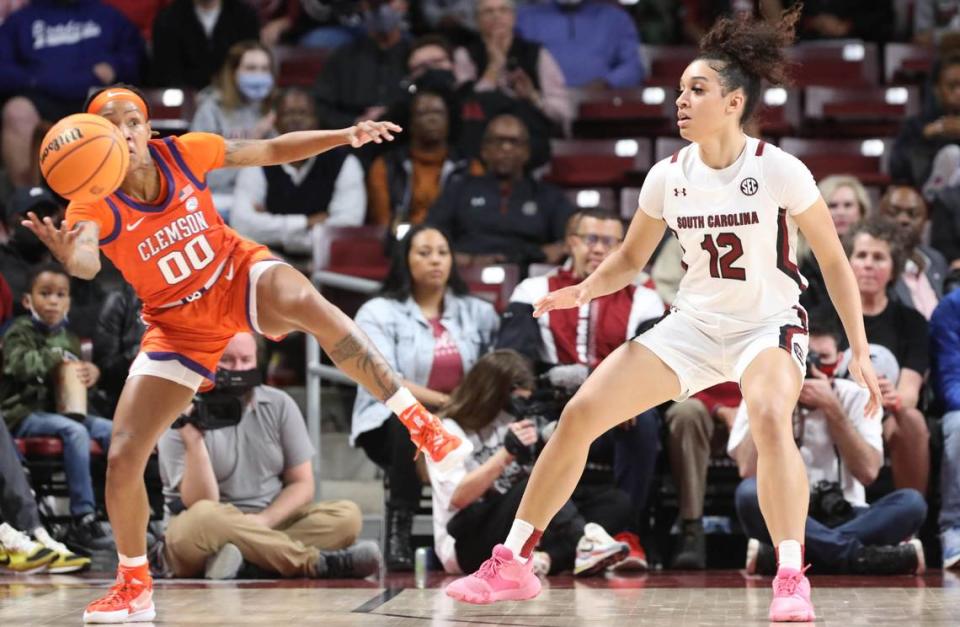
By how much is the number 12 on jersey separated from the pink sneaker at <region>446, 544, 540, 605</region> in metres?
1.17

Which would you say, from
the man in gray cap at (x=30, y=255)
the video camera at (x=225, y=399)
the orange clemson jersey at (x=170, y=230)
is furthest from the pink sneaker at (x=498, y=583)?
the man in gray cap at (x=30, y=255)

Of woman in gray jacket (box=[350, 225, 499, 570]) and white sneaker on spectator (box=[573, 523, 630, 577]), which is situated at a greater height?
woman in gray jacket (box=[350, 225, 499, 570])

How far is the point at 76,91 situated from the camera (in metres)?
10.6

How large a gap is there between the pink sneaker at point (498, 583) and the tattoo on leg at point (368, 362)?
2.32ft

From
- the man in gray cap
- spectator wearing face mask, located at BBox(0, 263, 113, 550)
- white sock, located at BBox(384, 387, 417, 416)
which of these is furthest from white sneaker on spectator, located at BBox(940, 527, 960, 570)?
the man in gray cap

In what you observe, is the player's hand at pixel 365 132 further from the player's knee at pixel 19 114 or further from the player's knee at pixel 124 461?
the player's knee at pixel 19 114

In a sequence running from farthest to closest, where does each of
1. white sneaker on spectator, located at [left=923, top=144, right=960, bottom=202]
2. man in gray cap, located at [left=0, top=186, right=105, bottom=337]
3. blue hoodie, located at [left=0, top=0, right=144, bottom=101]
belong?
blue hoodie, located at [left=0, top=0, right=144, bottom=101], white sneaker on spectator, located at [left=923, top=144, right=960, bottom=202], man in gray cap, located at [left=0, top=186, right=105, bottom=337]

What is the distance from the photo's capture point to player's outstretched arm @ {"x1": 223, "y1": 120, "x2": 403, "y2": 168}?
519cm

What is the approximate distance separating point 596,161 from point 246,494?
14.0 ft

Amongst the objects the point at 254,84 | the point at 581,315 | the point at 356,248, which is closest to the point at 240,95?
the point at 254,84

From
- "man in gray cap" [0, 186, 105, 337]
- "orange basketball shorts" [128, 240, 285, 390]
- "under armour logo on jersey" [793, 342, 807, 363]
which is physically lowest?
"under armour logo on jersey" [793, 342, 807, 363]

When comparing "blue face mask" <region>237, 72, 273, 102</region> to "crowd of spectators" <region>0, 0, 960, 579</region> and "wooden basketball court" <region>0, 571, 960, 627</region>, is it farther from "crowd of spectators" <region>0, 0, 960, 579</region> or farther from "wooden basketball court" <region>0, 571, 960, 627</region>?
"wooden basketball court" <region>0, 571, 960, 627</region>

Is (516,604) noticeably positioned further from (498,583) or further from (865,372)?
(865,372)

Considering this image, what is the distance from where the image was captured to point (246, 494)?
6.97 meters
